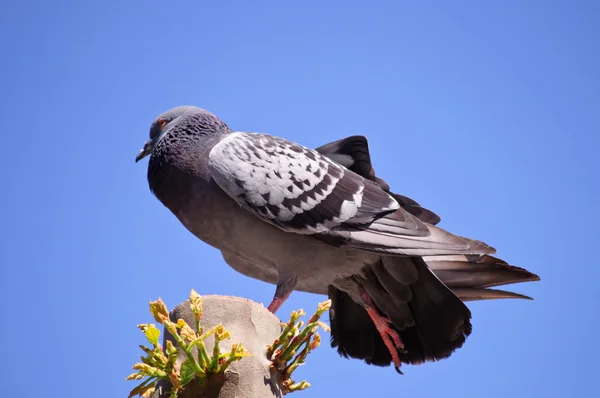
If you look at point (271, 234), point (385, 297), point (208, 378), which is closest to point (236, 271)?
point (271, 234)

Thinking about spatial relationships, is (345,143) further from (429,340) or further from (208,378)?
(208,378)

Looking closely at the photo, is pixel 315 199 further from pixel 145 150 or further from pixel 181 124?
pixel 145 150

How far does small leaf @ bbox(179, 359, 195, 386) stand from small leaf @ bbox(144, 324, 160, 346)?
0.68 ft

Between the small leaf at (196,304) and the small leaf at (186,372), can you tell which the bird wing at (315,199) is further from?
the small leaf at (186,372)

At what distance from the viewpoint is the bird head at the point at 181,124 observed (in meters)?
5.90

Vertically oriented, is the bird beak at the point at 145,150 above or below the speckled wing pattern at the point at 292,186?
above

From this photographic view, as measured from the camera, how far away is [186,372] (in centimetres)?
401

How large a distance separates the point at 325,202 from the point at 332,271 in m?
0.58

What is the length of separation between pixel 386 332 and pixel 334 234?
1.10m

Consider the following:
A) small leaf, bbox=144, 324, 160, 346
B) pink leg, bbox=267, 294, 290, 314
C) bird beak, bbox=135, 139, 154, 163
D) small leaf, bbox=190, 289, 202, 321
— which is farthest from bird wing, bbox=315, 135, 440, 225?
small leaf, bbox=144, 324, 160, 346

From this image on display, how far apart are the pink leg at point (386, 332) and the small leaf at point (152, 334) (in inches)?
95.5

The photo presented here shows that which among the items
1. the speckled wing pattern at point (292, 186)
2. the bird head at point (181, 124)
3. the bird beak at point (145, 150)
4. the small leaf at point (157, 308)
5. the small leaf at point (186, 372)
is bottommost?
the small leaf at point (186, 372)

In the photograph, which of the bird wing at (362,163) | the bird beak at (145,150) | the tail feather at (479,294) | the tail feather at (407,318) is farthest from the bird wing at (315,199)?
the bird beak at (145,150)

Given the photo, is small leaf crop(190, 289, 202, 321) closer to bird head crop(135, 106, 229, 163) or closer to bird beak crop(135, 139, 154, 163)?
bird head crop(135, 106, 229, 163)
